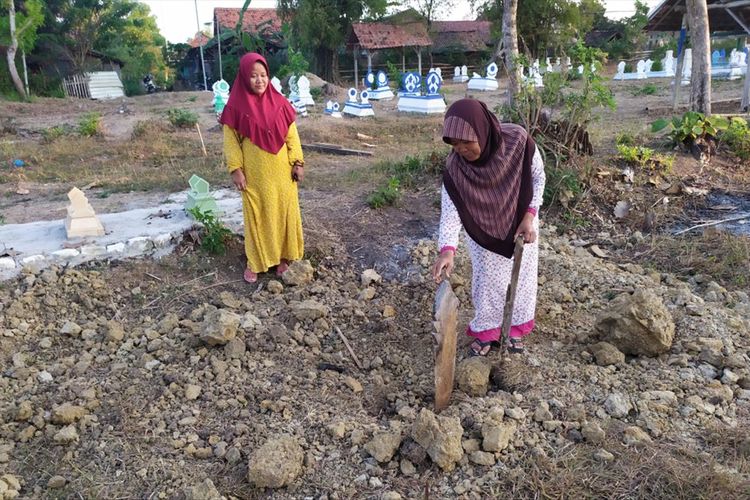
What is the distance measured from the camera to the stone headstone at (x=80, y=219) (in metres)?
4.02

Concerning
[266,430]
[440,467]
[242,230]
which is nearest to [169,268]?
[242,230]

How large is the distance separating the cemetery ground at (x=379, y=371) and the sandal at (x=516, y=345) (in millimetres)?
118

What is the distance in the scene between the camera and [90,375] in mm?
2777

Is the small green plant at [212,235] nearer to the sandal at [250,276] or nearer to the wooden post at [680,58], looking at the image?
the sandal at [250,276]

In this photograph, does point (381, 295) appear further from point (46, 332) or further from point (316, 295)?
point (46, 332)

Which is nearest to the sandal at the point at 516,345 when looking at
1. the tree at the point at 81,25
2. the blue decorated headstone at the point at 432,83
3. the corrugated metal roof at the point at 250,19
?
the blue decorated headstone at the point at 432,83

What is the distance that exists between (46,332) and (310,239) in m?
1.82

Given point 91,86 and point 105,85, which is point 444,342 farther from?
point 105,85

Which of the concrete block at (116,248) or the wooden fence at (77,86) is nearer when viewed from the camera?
the concrete block at (116,248)

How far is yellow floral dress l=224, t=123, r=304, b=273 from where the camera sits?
3561 mm

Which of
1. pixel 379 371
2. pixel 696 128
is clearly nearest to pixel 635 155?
pixel 696 128

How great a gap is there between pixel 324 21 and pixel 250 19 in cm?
862

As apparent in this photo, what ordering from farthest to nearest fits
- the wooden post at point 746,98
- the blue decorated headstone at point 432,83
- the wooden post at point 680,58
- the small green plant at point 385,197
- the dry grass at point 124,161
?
the blue decorated headstone at point 432,83, the wooden post at point 680,58, the wooden post at point 746,98, the dry grass at point 124,161, the small green plant at point 385,197

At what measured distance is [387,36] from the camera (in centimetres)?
2409
